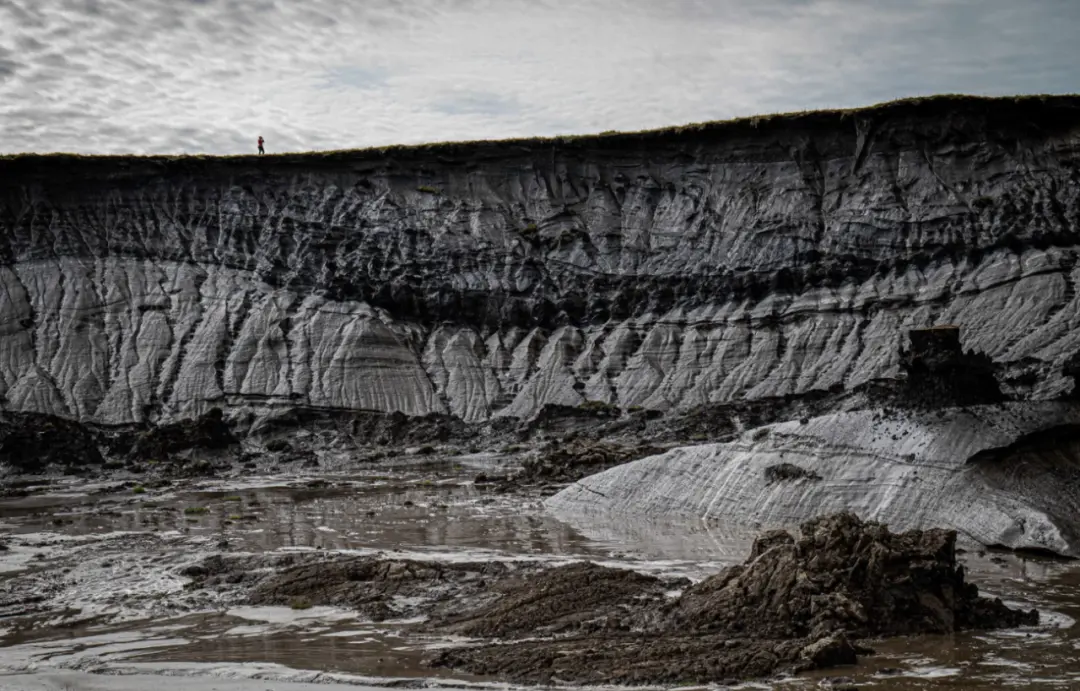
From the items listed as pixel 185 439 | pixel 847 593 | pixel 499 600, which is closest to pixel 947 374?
pixel 847 593

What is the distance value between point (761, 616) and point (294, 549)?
10.3 m

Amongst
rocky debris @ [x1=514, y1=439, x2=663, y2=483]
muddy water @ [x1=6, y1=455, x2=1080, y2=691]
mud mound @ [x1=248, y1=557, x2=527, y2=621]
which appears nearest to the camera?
muddy water @ [x1=6, y1=455, x2=1080, y2=691]

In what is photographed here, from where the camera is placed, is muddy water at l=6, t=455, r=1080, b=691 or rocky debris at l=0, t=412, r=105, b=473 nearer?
muddy water at l=6, t=455, r=1080, b=691

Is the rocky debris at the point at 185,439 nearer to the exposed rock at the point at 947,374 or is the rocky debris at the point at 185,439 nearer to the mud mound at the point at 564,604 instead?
the mud mound at the point at 564,604

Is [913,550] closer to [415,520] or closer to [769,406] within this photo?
[415,520]

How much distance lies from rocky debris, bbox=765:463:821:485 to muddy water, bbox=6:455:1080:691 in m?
1.45

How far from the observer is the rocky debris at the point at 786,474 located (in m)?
20.2

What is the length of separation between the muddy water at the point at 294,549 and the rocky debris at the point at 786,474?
4.76 feet

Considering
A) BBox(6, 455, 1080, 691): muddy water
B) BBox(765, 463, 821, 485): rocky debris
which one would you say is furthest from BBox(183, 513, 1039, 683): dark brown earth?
BBox(765, 463, 821, 485): rocky debris

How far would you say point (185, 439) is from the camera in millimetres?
38625

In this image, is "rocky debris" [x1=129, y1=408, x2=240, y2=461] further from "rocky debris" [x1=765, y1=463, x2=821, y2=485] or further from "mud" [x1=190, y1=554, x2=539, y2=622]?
"rocky debris" [x1=765, y1=463, x2=821, y2=485]

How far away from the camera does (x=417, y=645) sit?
12.7 m

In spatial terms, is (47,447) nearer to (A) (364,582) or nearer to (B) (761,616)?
(A) (364,582)

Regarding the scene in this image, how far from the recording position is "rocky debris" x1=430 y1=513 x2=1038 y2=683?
11.2 metres
